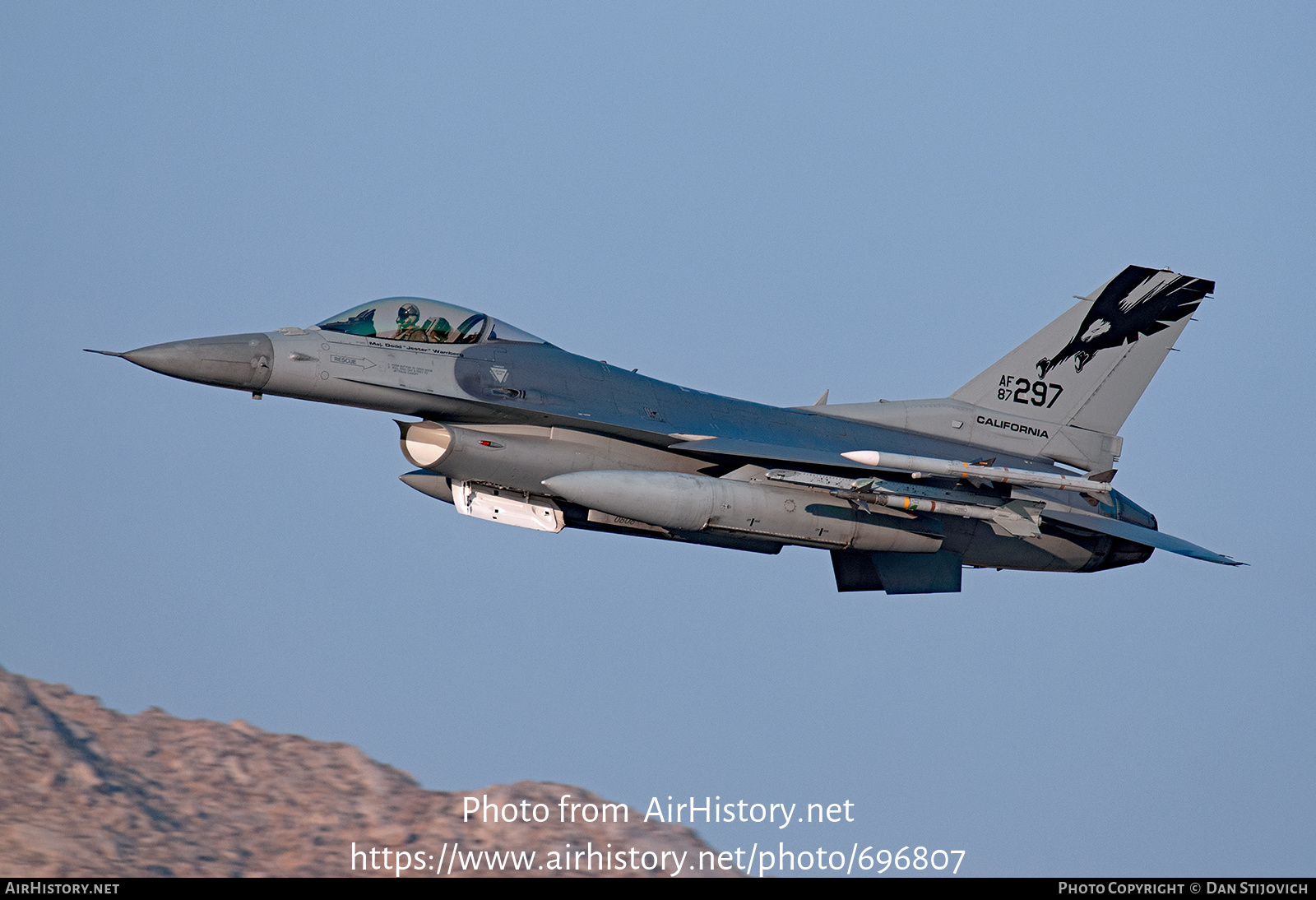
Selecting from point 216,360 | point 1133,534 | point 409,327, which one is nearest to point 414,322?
point 409,327

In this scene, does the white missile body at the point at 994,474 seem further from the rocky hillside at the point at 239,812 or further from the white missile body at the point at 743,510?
the rocky hillside at the point at 239,812

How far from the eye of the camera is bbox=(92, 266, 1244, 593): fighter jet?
14094 millimetres

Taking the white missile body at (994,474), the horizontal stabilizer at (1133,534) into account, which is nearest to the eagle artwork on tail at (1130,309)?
the horizontal stabilizer at (1133,534)

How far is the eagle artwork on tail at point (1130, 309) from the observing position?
1777 cm

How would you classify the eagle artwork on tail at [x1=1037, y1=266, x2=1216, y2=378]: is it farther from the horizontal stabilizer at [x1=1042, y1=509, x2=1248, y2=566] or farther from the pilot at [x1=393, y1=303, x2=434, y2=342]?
the pilot at [x1=393, y1=303, x2=434, y2=342]

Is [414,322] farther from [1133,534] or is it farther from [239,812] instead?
[239,812]

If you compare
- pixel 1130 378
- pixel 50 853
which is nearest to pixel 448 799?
pixel 50 853

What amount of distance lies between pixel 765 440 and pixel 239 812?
498 inches

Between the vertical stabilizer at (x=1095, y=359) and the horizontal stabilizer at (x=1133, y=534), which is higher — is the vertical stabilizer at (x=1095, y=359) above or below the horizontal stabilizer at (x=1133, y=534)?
above

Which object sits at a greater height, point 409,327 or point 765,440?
point 409,327

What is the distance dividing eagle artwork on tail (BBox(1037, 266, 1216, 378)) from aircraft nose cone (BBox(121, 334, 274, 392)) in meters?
10.0

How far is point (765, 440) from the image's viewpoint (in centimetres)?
1571

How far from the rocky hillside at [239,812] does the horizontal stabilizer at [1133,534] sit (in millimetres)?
9473

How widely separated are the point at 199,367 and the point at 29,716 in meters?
13.2
